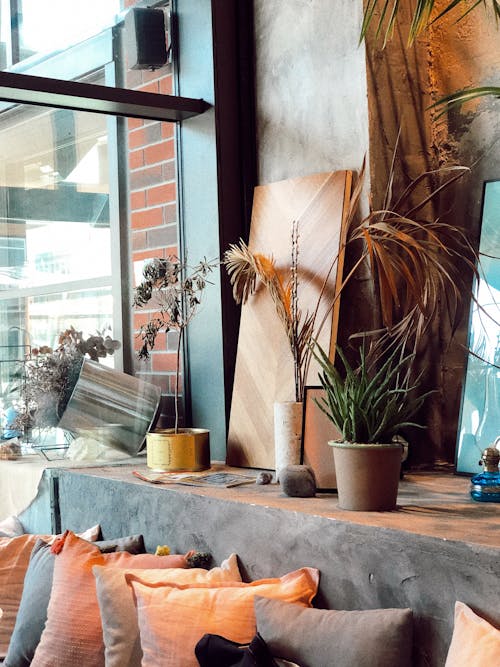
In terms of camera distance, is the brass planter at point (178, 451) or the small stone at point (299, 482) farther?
the brass planter at point (178, 451)

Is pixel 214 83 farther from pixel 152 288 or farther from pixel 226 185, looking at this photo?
pixel 152 288

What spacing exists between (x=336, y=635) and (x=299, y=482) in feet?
1.99

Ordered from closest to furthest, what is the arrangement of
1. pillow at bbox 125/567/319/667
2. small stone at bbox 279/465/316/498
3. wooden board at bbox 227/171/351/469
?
1. pillow at bbox 125/567/319/667
2. small stone at bbox 279/465/316/498
3. wooden board at bbox 227/171/351/469

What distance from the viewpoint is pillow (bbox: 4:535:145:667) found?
9.90 ft

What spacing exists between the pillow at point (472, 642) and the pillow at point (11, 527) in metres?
1.94

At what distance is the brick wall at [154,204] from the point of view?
3.87 m

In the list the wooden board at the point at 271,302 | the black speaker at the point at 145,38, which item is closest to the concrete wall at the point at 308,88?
the wooden board at the point at 271,302

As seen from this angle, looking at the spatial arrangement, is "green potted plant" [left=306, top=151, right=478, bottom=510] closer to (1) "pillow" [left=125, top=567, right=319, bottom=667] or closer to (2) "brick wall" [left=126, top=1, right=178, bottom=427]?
(1) "pillow" [left=125, top=567, right=319, bottom=667]

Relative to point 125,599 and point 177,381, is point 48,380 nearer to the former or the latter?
point 177,381

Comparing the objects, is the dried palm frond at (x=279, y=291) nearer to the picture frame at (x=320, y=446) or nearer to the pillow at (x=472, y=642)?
the picture frame at (x=320, y=446)

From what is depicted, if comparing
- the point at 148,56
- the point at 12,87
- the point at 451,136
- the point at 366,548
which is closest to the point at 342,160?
the point at 451,136

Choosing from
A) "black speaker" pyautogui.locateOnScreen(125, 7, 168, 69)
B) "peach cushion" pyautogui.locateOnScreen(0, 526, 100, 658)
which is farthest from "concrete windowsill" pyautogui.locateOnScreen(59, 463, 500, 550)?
"black speaker" pyautogui.locateOnScreen(125, 7, 168, 69)

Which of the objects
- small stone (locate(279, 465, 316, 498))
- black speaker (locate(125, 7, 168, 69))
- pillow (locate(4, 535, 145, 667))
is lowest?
pillow (locate(4, 535, 145, 667))

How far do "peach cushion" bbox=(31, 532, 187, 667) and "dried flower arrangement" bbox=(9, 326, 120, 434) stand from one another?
724 mm
